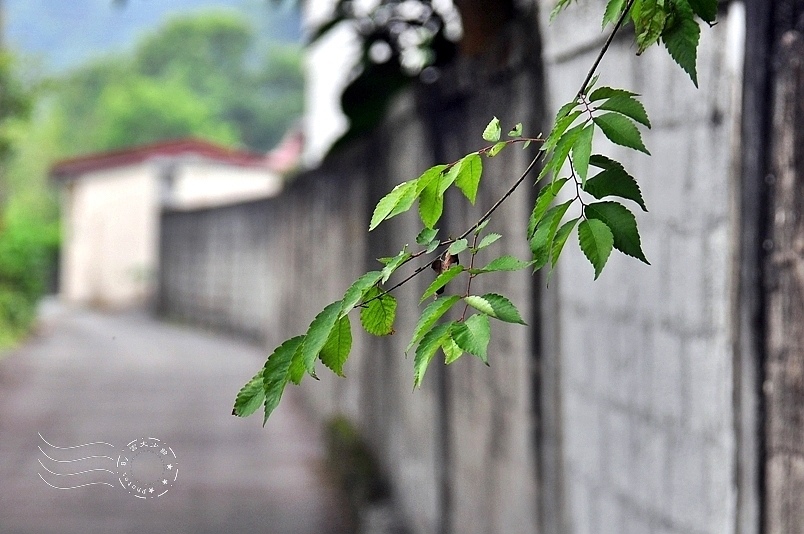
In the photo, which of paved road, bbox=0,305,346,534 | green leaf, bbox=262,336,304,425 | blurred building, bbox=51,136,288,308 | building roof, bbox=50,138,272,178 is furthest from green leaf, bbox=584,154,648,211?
building roof, bbox=50,138,272,178

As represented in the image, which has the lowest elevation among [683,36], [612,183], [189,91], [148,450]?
[148,450]

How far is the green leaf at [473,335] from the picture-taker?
4.00 ft

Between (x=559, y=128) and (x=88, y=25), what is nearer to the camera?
(x=559, y=128)

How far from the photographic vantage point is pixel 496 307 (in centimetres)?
126

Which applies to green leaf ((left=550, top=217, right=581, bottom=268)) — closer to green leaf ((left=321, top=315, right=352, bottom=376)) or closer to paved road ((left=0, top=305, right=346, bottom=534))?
green leaf ((left=321, top=315, right=352, bottom=376))

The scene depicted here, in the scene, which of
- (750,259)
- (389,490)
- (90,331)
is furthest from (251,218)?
(750,259)

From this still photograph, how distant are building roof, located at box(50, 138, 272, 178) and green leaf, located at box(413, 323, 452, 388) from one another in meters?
18.5

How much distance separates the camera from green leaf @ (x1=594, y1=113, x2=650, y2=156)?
1262 mm

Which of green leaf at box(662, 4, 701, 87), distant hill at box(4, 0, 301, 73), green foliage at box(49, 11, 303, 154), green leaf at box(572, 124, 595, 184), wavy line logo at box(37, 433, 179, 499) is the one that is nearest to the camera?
green leaf at box(572, 124, 595, 184)

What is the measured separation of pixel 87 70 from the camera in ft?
161

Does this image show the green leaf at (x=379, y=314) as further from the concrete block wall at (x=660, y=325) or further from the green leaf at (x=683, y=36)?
the concrete block wall at (x=660, y=325)

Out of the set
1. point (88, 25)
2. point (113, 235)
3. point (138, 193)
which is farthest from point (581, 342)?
point (88, 25)

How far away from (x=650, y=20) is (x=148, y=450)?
1167 millimetres

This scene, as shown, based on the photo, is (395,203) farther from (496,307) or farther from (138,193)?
(138,193)
